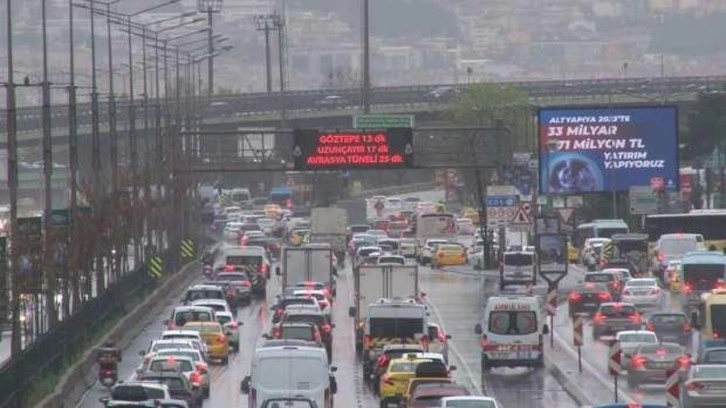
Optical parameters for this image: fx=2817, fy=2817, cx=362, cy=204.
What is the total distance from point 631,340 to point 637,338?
0.54 feet

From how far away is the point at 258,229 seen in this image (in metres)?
126

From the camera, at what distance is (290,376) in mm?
43688

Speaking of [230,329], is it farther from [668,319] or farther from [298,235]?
[298,235]

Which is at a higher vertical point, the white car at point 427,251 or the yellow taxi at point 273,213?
the yellow taxi at point 273,213

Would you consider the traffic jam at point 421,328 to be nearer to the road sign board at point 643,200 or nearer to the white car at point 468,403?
the white car at point 468,403

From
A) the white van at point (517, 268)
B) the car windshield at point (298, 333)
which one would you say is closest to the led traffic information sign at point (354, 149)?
the white van at point (517, 268)

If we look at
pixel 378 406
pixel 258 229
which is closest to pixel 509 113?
pixel 258 229

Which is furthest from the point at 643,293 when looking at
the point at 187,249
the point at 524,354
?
the point at 187,249

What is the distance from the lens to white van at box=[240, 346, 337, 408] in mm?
43219

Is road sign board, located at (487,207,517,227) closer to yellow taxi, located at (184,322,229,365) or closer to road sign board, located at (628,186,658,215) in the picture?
road sign board, located at (628,186,658,215)

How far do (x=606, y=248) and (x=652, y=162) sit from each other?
6371 mm

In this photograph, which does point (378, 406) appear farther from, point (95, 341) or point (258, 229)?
point (258, 229)

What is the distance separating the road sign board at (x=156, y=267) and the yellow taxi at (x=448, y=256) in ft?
42.0

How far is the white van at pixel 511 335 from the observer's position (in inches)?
2295
